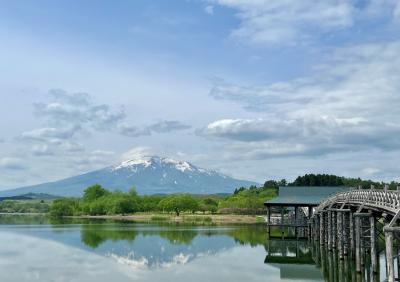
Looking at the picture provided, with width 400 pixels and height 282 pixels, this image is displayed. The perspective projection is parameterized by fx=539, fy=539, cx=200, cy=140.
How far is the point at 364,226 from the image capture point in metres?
45.0

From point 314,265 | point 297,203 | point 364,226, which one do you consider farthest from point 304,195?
point 314,265

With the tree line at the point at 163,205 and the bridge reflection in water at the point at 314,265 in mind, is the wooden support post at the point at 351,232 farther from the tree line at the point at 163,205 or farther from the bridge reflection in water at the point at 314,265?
the tree line at the point at 163,205

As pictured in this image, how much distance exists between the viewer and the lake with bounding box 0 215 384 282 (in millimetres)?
39625

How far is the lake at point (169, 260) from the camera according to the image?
39625 millimetres

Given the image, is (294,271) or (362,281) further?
(294,271)

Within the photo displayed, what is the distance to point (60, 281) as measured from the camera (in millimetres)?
37438

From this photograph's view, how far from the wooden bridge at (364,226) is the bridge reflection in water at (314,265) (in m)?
0.78

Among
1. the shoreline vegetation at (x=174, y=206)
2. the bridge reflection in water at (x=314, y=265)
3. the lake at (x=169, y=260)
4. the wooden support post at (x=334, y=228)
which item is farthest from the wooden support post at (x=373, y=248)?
the shoreline vegetation at (x=174, y=206)

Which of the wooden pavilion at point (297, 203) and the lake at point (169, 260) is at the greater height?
the wooden pavilion at point (297, 203)

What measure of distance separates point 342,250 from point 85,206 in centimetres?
14229

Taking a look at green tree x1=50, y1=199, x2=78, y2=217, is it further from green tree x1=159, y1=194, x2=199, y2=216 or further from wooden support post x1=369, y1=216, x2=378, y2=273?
wooden support post x1=369, y1=216, x2=378, y2=273

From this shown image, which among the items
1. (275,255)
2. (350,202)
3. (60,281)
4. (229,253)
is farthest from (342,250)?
(60,281)

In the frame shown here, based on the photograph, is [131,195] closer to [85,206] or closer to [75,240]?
[85,206]

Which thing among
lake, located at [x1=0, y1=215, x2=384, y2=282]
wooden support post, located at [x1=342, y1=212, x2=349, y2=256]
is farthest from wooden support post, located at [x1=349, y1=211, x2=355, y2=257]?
lake, located at [x1=0, y1=215, x2=384, y2=282]
